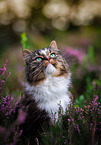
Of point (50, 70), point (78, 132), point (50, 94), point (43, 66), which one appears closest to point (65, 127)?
point (78, 132)

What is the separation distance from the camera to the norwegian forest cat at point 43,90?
2.04 meters

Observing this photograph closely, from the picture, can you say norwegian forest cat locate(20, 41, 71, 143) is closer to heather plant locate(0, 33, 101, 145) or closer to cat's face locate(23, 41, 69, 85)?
cat's face locate(23, 41, 69, 85)

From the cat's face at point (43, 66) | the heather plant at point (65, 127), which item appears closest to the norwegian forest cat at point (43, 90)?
the cat's face at point (43, 66)

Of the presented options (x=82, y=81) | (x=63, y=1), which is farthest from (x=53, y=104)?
(x=63, y=1)

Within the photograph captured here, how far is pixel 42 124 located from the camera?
1977 mm

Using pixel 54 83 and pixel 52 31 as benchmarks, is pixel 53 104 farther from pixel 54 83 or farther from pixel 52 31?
pixel 52 31

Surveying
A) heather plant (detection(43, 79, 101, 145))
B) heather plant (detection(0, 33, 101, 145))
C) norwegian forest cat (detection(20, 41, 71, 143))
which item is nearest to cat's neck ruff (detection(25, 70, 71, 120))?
norwegian forest cat (detection(20, 41, 71, 143))

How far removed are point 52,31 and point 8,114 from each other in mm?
14272

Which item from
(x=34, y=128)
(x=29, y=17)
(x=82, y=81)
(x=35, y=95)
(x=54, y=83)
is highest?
(x=29, y=17)

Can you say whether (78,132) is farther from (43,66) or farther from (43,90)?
(43,66)

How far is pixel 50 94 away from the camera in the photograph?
2.15m

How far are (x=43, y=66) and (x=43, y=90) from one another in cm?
39

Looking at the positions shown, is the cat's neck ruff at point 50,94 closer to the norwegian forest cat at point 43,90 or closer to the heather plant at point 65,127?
the norwegian forest cat at point 43,90

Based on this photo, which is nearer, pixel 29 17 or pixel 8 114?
pixel 8 114
